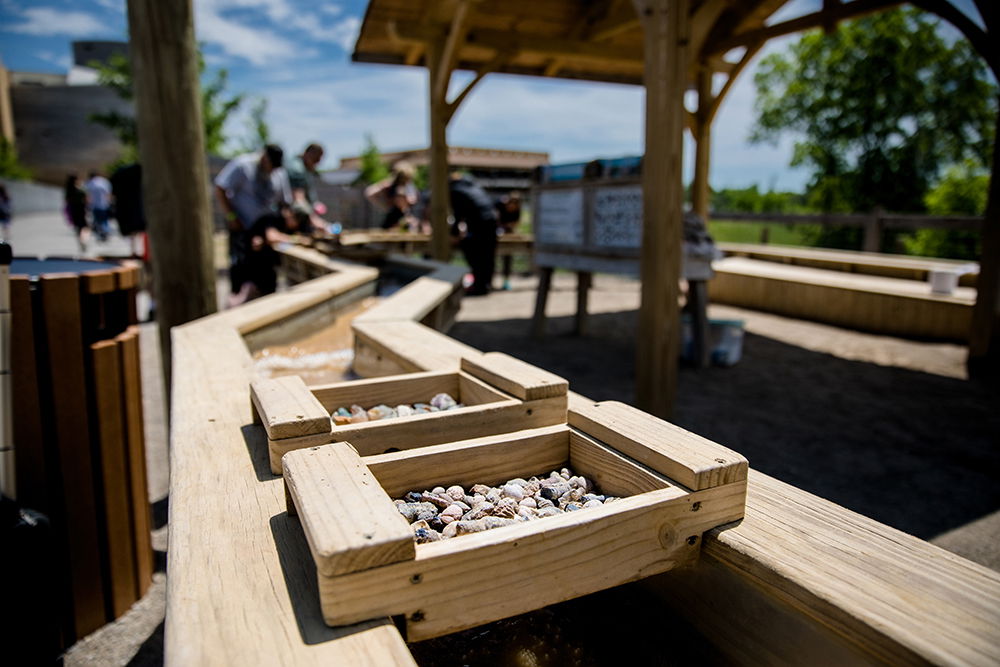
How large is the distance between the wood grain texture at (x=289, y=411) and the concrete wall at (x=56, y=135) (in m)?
53.9

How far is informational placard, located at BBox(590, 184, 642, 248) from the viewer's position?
545cm

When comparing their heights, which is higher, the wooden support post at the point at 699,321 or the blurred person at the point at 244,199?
the blurred person at the point at 244,199

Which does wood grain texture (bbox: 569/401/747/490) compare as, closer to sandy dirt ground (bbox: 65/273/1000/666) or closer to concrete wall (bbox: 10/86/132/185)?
sandy dirt ground (bbox: 65/273/1000/666)

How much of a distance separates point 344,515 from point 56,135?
57.6m

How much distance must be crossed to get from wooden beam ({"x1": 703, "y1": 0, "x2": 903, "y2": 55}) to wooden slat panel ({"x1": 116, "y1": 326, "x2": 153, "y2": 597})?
632 cm

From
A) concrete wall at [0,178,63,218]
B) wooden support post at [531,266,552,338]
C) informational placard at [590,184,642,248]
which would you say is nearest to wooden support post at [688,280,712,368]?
informational placard at [590,184,642,248]

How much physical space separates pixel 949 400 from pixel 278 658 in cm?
520

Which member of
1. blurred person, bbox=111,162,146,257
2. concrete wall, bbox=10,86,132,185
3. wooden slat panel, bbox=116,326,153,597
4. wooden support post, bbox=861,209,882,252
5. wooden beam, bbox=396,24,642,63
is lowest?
wooden slat panel, bbox=116,326,153,597

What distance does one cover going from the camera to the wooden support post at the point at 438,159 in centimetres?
732

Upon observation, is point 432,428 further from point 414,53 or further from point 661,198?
point 414,53

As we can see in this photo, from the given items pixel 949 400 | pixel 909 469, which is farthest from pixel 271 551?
pixel 949 400

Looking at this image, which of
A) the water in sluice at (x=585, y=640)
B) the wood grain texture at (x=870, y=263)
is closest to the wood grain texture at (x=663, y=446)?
the water in sluice at (x=585, y=640)

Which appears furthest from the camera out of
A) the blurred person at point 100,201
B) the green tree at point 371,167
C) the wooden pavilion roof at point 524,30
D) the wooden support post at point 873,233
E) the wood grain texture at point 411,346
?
the green tree at point 371,167

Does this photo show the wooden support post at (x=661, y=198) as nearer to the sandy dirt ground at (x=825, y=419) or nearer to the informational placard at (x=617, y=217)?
the sandy dirt ground at (x=825, y=419)
